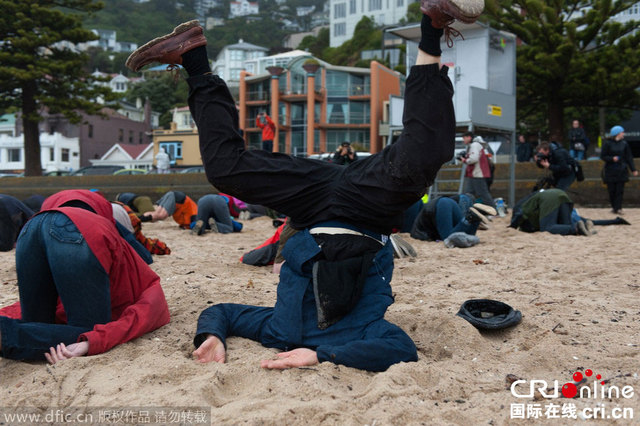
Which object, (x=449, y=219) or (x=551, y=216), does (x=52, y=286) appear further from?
(x=551, y=216)

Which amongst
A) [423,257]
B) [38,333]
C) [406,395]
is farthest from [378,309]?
[423,257]

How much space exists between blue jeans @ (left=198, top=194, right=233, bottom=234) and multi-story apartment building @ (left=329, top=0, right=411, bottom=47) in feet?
265

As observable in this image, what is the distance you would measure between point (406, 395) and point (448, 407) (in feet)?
0.51

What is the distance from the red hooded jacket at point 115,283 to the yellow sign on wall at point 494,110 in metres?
8.81

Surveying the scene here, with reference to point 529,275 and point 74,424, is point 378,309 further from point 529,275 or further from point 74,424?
point 529,275

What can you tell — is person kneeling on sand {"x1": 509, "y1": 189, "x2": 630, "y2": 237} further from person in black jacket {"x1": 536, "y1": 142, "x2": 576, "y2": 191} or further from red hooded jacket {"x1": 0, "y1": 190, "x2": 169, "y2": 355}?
red hooded jacket {"x1": 0, "y1": 190, "x2": 169, "y2": 355}

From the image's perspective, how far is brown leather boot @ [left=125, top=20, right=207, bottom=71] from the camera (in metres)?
2.42

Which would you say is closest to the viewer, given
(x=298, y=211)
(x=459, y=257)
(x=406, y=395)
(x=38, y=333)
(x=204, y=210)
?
(x=406, y=395)

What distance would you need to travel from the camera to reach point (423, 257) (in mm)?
5801

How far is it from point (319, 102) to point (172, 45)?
136ft

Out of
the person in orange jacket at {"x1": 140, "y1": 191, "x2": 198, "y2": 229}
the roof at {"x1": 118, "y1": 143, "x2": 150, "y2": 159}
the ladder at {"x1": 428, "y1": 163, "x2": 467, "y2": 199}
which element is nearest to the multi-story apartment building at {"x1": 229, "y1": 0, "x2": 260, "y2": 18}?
the roof at {"x1": 118, "y1": 143, "x2": 150, "y2": 159}

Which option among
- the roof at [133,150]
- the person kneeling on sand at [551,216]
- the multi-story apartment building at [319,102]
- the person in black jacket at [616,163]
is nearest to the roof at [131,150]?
the roof at [133,150]

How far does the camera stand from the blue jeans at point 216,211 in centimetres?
832

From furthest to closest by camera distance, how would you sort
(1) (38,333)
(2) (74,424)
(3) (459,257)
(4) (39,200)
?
(4) (39,200) < (3) (459,257) < (1) (38,333) < (2) (74,424)
